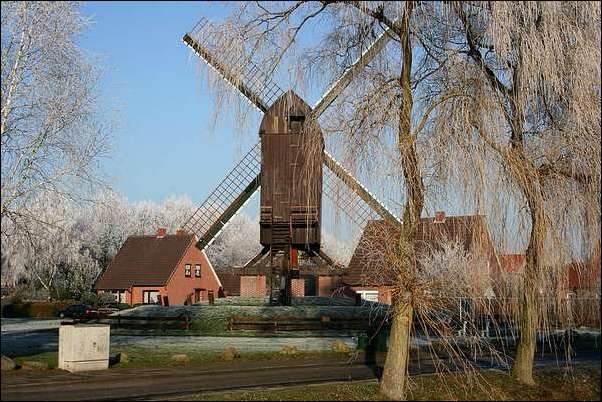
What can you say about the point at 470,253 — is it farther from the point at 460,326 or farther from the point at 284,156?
the point at 284,156

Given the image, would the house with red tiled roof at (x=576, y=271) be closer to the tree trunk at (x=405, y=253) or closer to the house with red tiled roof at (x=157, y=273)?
the tree trunk at (x=405, y=253)

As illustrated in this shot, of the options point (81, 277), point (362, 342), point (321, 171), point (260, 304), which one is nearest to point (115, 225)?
point (81, 277)

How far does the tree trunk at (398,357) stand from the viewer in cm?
1455

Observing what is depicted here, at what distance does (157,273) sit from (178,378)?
3781 centimetres

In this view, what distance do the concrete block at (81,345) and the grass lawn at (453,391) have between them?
15.7 ft

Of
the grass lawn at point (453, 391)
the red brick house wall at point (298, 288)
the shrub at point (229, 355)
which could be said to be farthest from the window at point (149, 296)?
the grass lawn at point (453, 391)

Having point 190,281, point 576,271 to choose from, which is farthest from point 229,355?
point 190,281

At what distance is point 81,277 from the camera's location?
189 ft

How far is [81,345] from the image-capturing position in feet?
59.2

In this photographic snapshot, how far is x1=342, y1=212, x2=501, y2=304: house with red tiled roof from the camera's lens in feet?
49.3

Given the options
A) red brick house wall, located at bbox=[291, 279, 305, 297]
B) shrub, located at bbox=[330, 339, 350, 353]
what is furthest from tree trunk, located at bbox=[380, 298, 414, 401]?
red brick house wall, located at bbox=[291, 279, 305, 297]

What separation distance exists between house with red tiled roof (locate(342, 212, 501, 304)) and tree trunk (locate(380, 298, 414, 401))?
0.71m

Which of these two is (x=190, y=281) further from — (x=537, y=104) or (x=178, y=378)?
(x=537, y=104)

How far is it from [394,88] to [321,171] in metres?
2.21
